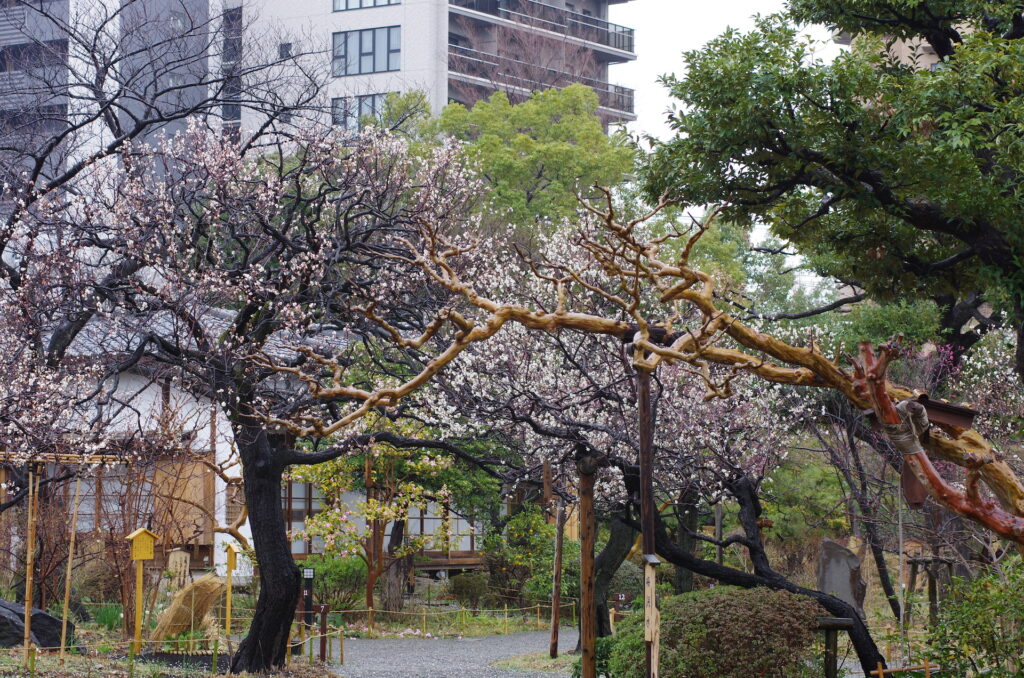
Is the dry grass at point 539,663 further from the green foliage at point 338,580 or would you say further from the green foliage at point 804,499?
the green foliage at point 804,499

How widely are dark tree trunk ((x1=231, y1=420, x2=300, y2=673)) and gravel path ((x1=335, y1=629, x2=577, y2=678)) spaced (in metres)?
1.99

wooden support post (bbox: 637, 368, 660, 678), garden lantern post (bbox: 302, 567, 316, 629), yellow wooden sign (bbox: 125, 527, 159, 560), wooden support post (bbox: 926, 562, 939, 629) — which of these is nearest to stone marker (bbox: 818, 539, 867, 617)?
wooden support post (bbox: 926, 562, 939, 629)

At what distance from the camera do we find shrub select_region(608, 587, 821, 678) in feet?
32.4

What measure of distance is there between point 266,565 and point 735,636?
634cm

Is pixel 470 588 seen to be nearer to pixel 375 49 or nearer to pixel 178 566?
pixel 178 566

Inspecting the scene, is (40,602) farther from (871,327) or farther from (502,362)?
(871,327)

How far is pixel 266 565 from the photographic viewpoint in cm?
1344

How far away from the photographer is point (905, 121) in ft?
35.6

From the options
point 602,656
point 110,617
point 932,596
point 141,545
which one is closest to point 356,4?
point 110,617

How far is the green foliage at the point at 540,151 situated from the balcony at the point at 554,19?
36.6ft

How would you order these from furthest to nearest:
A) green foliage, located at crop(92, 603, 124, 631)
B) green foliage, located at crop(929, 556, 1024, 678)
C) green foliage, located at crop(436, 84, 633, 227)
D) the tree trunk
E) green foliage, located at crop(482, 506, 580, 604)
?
green foliage, located at crop(436, 84, 633, 227)
green foliage, located at crop(482, 506, 580, 604)
the tree trunk
green foliage, located at crop(92, 603, 124, 631)
green foliage, located at crop(929, 556, 1024, 678)

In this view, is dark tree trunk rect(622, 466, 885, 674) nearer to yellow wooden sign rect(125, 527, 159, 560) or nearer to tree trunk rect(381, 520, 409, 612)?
yellow wooden sign rect(125, 527, 159, 560)

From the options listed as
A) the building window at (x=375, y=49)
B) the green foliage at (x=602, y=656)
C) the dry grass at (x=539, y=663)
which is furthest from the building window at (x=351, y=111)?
the dry grass at (x=539, y=663)

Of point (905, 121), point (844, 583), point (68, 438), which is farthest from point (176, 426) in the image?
point (905, 121)
